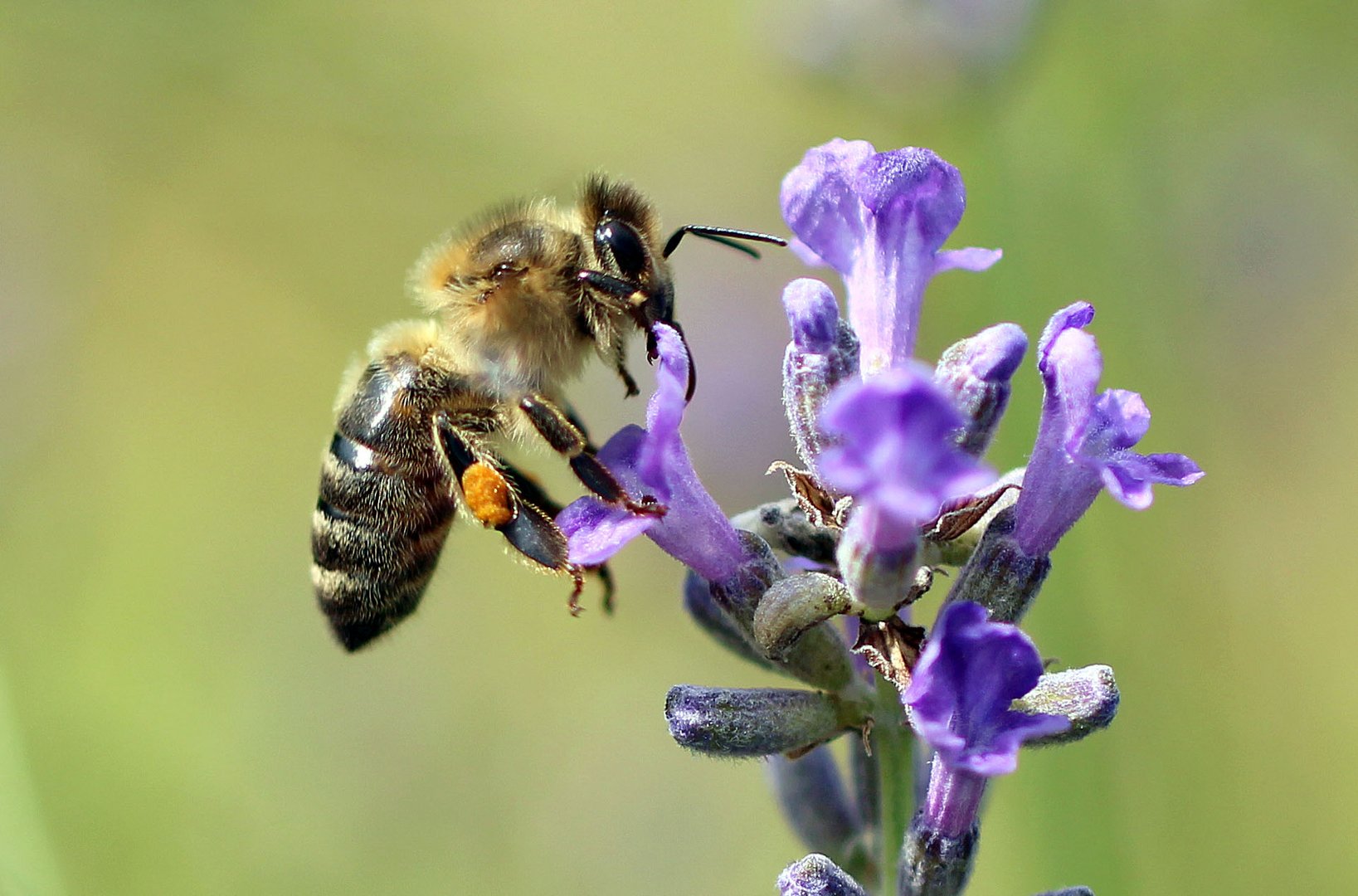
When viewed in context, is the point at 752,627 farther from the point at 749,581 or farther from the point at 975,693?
the point at 975,693

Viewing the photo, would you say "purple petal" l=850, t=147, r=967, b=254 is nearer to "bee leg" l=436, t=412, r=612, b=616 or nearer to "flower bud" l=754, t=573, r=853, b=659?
"flower bud" l=754, t=573, r=853, b=659

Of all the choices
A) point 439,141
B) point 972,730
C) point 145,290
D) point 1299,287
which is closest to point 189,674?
point 439,141

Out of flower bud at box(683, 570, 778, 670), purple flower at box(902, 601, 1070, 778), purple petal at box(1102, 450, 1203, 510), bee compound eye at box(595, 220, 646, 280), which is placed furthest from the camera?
bee compound eye at box(595, 220, 646, 280)

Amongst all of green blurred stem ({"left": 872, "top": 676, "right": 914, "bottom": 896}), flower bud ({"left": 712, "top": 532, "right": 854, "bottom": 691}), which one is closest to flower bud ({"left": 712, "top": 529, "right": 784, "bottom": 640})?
flower bud ({"left": 712, "top": 532, "right": 854, "bottom": 691})

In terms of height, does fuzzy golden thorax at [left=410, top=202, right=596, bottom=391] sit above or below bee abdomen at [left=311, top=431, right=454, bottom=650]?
above

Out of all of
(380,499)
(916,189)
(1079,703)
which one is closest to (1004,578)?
(1079,703)

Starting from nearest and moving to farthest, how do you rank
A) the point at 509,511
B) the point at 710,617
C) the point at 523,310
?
the point at 710,617 < the point at 509,511 < the point at 523,310

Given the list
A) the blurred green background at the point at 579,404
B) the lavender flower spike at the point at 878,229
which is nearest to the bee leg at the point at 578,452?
the lavender flower spike at the point at 878,229
